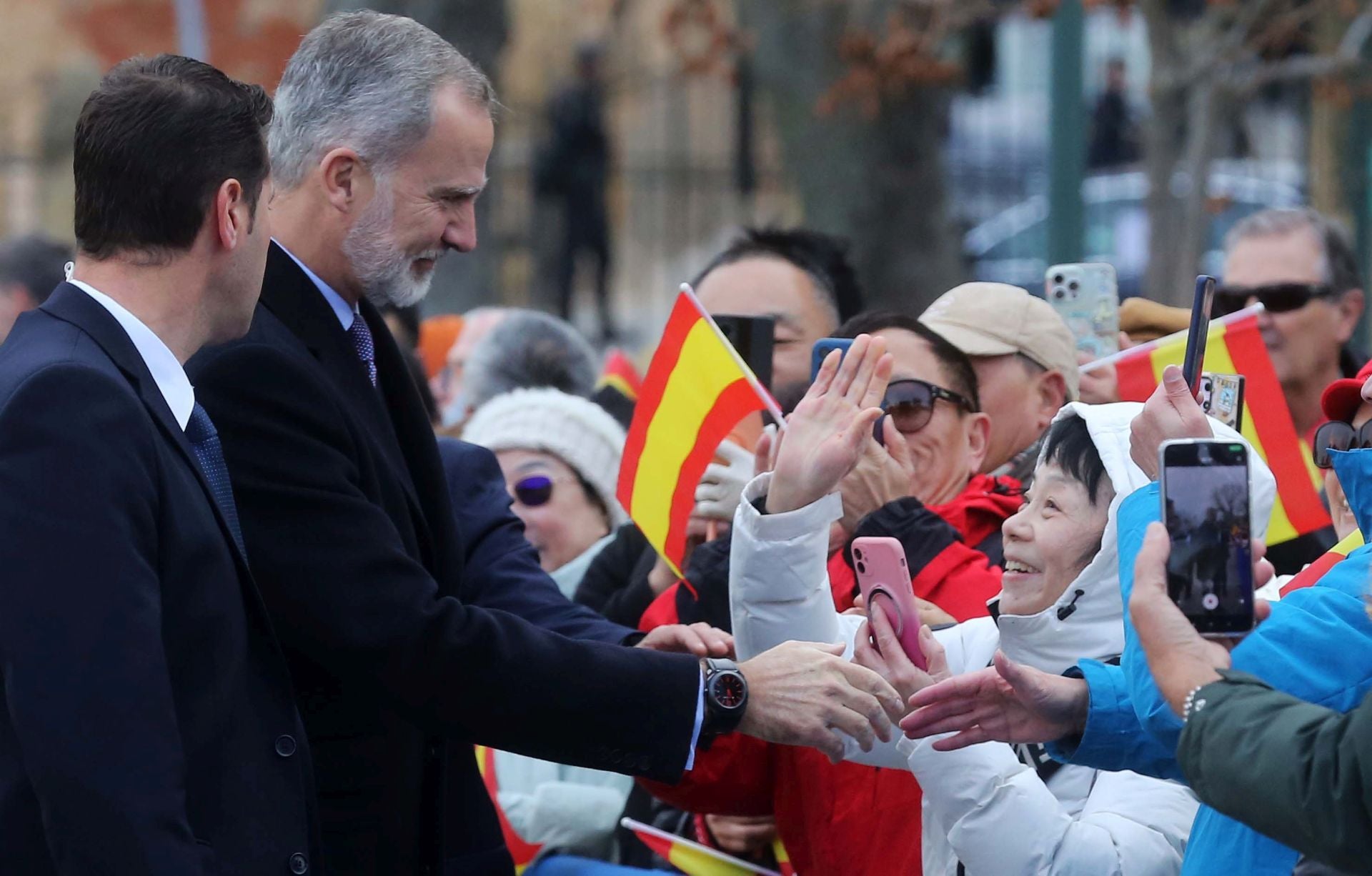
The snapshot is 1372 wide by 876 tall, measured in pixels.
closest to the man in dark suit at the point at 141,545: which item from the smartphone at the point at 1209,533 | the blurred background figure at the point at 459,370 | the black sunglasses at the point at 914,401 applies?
the smartphone at the point at 1209,533

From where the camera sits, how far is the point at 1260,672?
2.64 metres

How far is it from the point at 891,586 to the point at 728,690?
15.8 inches

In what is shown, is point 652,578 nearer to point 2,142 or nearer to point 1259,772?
point 1259,772

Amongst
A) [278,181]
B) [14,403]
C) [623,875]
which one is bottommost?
[623,875]

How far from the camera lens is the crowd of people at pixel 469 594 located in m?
2.63

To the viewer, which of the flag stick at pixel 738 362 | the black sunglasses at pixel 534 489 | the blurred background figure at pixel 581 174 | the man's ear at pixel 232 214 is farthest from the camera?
the blurred background figure at pixel 581 174

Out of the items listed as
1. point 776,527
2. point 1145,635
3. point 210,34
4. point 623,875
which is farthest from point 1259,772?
point 210,34

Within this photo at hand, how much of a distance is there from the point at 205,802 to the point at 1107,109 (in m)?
13.8

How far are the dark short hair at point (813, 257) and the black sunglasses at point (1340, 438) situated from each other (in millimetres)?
2451

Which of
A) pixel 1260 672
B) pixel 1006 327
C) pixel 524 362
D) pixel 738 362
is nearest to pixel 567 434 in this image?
pixel 524 362

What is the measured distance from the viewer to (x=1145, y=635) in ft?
8.14

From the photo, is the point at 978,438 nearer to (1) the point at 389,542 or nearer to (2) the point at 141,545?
(1) the point at 389,542

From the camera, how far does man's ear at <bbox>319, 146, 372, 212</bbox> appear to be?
139 inches

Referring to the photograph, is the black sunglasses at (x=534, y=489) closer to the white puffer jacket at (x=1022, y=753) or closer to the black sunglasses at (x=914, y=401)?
the black sunglasses at (x=914, y=401)
